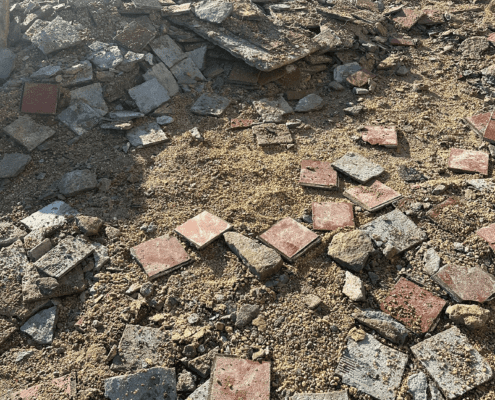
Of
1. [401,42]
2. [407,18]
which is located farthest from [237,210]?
[407,18]

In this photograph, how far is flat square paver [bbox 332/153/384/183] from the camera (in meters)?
3.83

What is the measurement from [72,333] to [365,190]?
2688mm

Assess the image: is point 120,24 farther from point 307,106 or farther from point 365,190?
point 365,190

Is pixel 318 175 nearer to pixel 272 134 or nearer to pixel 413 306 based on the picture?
pixel 272 134

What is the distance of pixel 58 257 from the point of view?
3.12 m

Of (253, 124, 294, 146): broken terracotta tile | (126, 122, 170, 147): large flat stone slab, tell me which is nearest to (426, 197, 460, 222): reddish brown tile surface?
(253, 124, 294, 146): broken terracotta tile

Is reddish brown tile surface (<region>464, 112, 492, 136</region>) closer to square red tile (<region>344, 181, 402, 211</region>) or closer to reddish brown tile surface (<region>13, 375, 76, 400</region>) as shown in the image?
square red tile (<region>344, 181, 402, 211</region>)

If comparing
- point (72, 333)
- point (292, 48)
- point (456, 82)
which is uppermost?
point (292, 48)

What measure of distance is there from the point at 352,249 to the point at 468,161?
1787mm

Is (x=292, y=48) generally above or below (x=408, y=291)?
above

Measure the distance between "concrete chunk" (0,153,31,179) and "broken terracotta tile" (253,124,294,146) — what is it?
2422 mm

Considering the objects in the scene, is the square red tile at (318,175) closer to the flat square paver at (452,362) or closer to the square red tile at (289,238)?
the square red tile at (289,238)

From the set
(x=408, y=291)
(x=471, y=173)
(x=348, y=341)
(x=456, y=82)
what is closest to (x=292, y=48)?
(x=456, y=82)

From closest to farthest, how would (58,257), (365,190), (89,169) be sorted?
1. (58,257)
2. (365,190)
3. (89,169)
